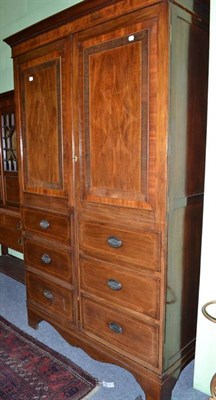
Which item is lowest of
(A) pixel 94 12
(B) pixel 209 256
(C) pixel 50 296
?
(C) pixel 50 296

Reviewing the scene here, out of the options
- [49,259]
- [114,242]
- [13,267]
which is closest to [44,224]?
[49,259]

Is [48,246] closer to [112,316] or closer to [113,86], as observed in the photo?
[112,316]

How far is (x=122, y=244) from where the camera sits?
146 cm

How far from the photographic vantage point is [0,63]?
10.3 ft

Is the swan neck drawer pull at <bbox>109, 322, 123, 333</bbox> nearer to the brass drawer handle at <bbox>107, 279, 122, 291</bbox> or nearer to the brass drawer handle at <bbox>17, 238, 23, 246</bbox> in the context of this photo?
the brass drawer handle at <bbox>107, 279, 122, 291</bbox>

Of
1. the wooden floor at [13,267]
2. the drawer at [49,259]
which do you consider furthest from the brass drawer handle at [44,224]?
the wooden floor at [13,267]

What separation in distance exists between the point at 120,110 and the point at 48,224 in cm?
84

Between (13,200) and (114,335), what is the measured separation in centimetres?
178

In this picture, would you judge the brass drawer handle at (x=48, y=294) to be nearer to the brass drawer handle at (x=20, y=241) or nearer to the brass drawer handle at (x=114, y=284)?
the brass drawer handle at (x=114, y=284)

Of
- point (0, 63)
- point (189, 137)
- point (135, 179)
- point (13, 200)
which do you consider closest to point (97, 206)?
point (135, 179)

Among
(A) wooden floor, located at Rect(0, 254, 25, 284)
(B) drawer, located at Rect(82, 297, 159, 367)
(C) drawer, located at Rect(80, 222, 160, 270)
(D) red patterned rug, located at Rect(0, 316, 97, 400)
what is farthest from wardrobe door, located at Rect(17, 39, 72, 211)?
(A) wooden floor, located at Rect(0, 254, 25, 284)

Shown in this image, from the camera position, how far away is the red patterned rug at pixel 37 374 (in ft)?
5.17

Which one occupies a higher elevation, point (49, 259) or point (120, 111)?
point (120, 111)

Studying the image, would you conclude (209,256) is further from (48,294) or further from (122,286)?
(48,294)
